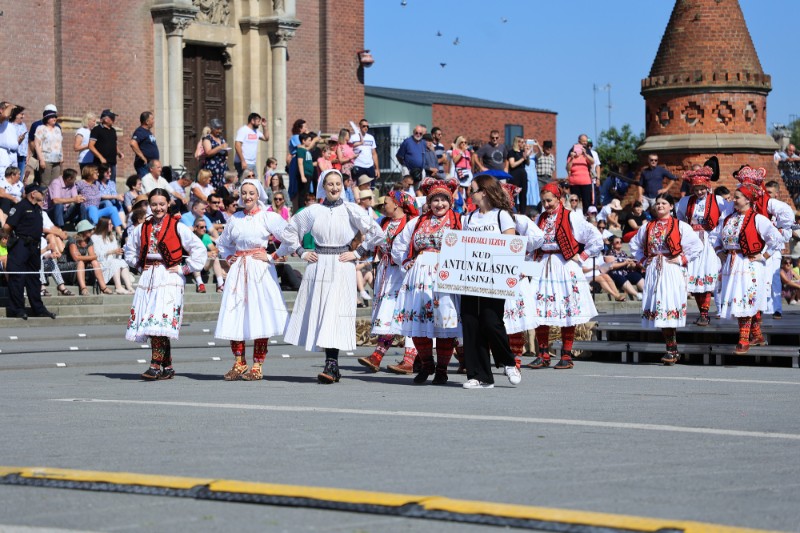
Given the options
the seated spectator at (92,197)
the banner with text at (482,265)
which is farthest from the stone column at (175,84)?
the banner with text at (482,265)

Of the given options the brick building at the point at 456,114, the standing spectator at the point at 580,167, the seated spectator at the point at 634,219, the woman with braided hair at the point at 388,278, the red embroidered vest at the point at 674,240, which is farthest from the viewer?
the brick building at the point at 456,114

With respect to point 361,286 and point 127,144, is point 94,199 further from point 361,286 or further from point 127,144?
point 127,144

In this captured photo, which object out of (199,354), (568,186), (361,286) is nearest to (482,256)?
(199,354)

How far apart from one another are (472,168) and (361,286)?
7.39 meters

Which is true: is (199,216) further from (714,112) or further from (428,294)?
(714,112)

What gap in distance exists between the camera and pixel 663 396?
12.3 m

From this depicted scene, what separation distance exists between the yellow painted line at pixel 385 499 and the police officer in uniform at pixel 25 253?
12217 mm

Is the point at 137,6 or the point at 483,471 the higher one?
the point at 137,6

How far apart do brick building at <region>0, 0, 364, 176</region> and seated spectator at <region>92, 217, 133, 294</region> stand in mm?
6391

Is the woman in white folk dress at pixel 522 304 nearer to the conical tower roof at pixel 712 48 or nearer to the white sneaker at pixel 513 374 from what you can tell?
the white sneaker at pixel 513 374

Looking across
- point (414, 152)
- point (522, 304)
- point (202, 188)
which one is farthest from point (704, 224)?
point (414, 152)

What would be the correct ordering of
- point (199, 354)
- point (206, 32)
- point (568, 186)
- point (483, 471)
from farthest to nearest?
point (206, 32) → point (568, 186) → point (199, 354) → point (483, 471)

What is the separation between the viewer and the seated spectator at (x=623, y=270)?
27.2 meters

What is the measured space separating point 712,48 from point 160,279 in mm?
21963
